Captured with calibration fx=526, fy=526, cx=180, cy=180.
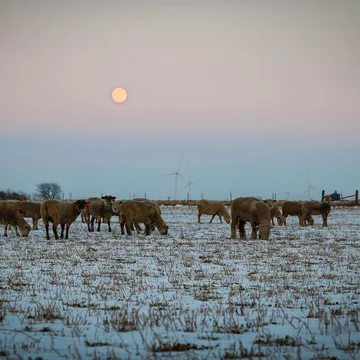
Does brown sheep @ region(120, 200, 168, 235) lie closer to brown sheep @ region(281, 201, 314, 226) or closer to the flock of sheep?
the flock of sheep

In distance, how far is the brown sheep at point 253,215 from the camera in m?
21.0

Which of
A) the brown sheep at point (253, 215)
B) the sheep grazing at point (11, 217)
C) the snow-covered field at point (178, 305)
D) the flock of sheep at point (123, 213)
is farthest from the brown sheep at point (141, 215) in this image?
the snow-covered field at point (178, 305)

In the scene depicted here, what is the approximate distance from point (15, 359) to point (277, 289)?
5.67m

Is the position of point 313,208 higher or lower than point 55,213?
higher

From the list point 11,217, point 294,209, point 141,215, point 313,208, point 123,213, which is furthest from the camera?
point 294,209

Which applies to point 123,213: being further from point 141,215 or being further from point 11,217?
point 11,217

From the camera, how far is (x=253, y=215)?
21.2 m

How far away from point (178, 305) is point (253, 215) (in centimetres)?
1311

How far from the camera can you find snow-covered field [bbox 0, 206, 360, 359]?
6004 mm

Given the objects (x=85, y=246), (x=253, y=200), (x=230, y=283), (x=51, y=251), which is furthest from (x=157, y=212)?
(x=230, y=283)

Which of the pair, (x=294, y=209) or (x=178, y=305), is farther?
(x=294, y=209)

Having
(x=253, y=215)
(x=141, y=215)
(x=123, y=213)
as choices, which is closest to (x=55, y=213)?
(x=123, y=213)

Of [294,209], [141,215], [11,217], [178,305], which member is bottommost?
[178,305]

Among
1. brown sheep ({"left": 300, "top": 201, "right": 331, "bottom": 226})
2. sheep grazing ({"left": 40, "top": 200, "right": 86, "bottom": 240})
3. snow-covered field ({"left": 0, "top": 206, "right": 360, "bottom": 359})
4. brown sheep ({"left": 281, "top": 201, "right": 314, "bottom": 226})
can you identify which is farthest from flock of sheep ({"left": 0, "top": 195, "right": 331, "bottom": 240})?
brown sheep ({"left": 281, "top": 201, "right": 314, "bottom": 226})
